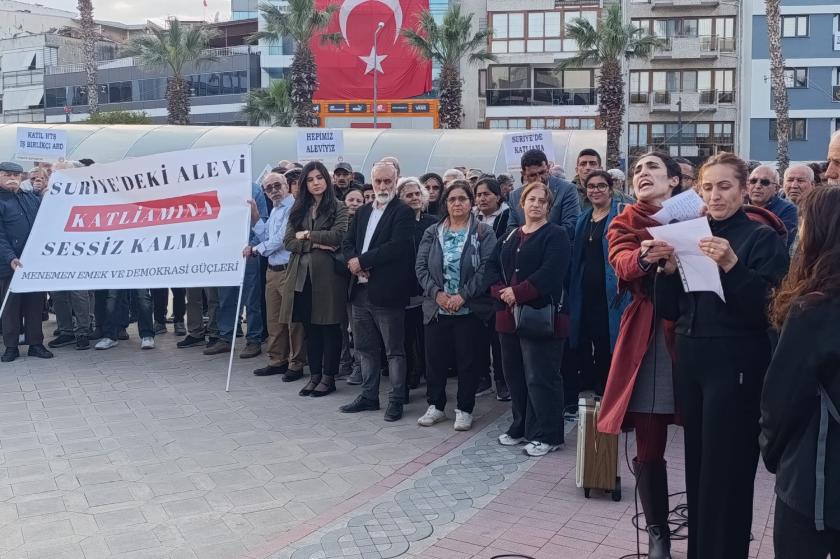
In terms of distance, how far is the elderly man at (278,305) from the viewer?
880 cm

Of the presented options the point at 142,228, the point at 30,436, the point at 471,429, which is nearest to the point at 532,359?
the point at 471,429

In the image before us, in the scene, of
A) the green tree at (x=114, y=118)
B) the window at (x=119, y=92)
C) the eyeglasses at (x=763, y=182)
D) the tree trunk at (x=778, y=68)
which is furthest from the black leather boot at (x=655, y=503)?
the window at (x=119, y=92)

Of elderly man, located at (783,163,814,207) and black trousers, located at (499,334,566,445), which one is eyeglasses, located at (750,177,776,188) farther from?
black trousers, located at (499,334,566,445)

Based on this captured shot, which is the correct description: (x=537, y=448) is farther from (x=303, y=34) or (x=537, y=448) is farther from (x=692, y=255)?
(x=303, y=34)

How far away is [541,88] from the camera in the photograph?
50656 millimetres

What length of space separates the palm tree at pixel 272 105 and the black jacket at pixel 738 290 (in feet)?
137

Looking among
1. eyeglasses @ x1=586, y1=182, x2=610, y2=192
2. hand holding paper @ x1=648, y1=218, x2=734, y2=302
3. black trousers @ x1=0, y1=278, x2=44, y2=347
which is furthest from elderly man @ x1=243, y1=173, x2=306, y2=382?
hand holding paper @ x1=648, y1=218, x2=734, y2=302

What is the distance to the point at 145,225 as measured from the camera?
9.20 m

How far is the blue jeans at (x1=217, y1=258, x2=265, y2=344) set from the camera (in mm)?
9938

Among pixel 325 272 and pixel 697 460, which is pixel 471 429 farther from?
pixel 697 460

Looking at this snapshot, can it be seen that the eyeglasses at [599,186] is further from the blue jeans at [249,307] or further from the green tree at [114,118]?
the green tree at [114,118]

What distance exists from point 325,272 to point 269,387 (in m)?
1.36

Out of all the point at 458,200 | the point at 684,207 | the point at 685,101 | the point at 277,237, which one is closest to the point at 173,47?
the point at 685,101

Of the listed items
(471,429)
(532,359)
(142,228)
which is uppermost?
(142,228)
